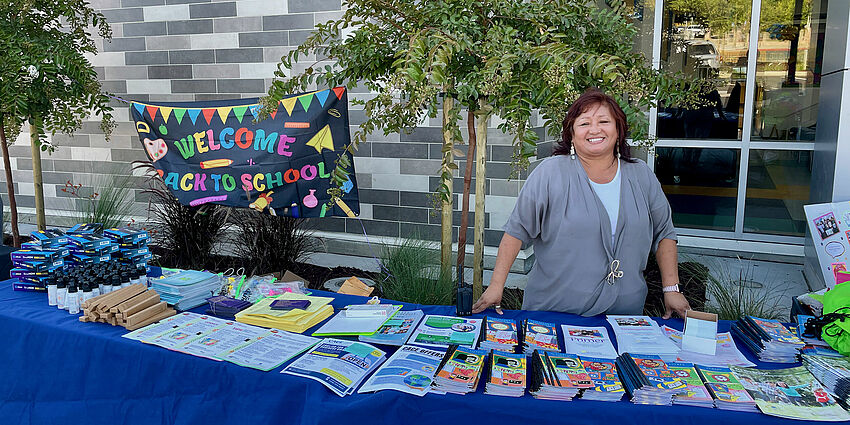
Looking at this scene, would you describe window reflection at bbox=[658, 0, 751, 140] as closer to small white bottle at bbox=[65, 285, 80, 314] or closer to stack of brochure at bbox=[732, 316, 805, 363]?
stack of brochure at bbox=[732, 316, 805, 363]

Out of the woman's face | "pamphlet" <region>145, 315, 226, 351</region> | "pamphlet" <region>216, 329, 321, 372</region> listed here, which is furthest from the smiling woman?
"pamphlet" <region>145, 315, 226, 351</region>

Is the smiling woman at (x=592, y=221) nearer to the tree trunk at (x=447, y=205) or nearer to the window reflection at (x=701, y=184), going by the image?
the tree trunk at (x=447, y=205)

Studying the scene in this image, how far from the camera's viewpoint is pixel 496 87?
2570 mm

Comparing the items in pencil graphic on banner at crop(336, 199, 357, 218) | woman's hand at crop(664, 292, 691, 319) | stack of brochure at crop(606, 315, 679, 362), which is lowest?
stack of brochure at crop(606, 315, 679, 362)

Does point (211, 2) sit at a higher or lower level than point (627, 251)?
higher

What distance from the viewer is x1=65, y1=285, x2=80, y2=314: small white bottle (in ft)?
8.46

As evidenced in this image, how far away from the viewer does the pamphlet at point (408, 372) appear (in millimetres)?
1873

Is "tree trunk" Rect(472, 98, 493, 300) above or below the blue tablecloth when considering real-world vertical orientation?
above

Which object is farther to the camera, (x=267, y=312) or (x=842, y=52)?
(x=842, y=52)

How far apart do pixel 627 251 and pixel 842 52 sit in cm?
276

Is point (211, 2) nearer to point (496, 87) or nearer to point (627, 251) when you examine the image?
point (496, 87)

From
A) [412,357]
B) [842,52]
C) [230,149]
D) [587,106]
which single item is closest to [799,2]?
[842,52]

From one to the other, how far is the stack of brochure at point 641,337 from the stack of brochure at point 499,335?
1.24ft

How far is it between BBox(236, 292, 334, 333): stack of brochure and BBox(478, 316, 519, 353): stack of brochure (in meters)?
0.68
